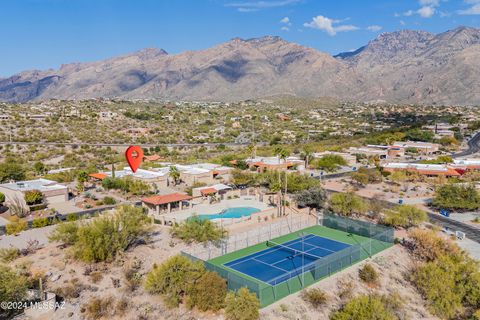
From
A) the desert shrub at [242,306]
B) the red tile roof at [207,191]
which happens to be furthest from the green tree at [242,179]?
the desert shrub at [242,306]

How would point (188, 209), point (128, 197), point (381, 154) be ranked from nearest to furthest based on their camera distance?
1. point (188, 209)
2. point (128, 197)
3. point (381, 154)

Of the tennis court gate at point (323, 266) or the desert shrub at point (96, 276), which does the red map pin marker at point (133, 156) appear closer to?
the desert shrub at point (96, 276)

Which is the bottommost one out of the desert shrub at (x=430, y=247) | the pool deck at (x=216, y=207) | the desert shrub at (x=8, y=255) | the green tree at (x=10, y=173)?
the desert shrub at (x=430, y=247)

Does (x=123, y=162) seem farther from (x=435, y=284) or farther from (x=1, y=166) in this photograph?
(x=435, y=284)

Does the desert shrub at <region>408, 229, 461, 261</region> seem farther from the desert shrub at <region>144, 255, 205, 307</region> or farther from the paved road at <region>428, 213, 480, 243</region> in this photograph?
the desert shrub at <region>144, 255, 205, 307</region>

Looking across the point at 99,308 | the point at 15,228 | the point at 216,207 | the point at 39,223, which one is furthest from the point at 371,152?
the point at 99,308

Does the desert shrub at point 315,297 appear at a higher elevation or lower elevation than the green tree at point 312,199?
lower

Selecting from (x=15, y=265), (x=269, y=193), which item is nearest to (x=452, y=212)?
(x=269, y=193)
